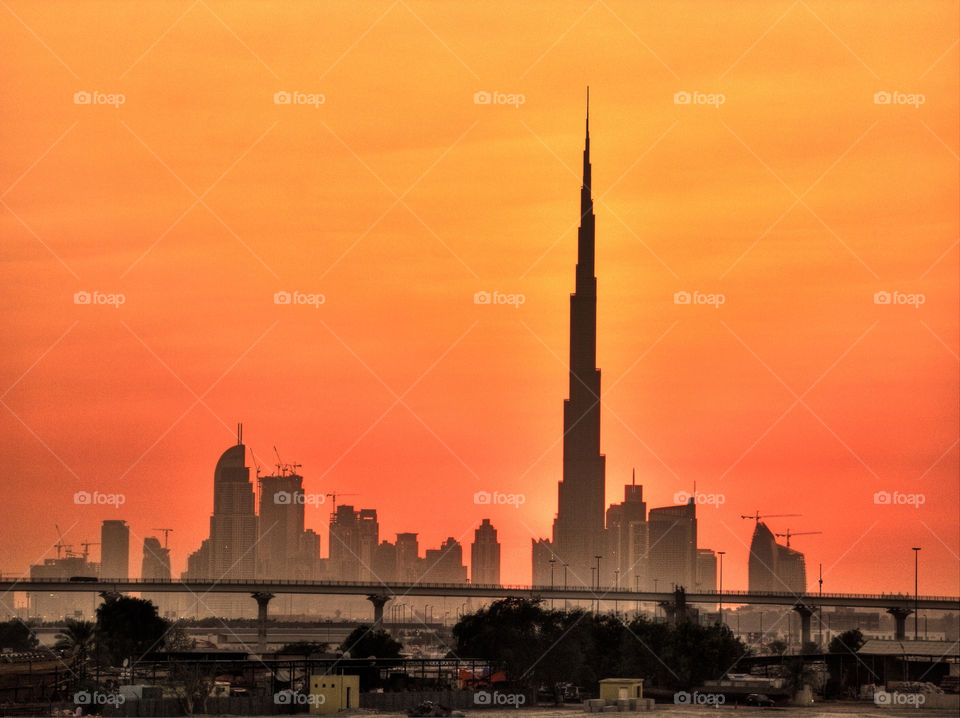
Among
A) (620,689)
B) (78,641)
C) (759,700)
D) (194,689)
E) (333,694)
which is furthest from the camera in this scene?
(78,641)

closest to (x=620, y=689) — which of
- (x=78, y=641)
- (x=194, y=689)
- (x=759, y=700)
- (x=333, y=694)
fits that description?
(x=759, y=700)

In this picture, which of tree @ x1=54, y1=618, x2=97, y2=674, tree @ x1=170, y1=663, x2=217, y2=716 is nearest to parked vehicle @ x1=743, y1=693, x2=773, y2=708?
tree @ x1=170, y1=663, x2=217, y2=716

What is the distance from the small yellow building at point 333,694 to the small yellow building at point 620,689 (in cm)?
2929

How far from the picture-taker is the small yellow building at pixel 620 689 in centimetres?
16825

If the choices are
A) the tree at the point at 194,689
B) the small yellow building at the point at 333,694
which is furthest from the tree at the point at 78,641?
the small yellow building at the point at 333,694

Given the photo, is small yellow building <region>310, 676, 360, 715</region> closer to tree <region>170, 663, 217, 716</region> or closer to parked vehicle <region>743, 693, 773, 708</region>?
tree <region>170, 663, 217, 716</region>

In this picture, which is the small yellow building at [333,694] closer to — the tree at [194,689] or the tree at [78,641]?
the tree at [194,689]

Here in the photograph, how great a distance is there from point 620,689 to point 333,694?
34.1m

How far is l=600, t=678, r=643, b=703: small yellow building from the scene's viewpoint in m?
168

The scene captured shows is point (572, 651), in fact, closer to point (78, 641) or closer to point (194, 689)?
point (194, 689)

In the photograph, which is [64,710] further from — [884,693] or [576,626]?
[884,693]

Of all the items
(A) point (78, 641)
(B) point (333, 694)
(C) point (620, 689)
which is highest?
(A) point (78, 641)

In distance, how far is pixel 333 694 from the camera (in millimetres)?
152875

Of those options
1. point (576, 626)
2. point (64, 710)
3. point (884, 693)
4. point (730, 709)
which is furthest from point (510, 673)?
point (64, 710)
